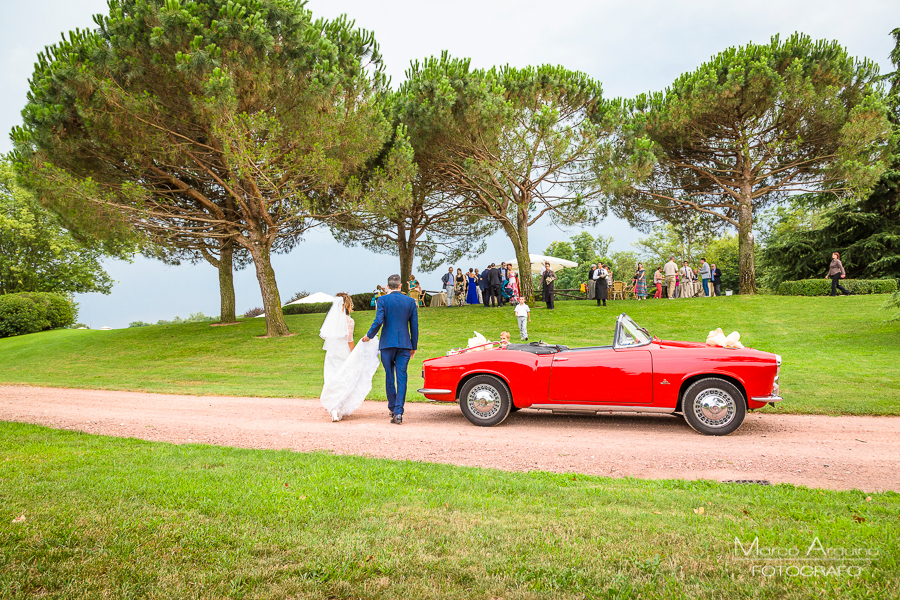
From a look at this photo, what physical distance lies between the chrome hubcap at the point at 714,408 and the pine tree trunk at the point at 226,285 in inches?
990

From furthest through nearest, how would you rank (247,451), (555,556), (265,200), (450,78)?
(450,78) < (265,200) < (247,451) < (555,556)

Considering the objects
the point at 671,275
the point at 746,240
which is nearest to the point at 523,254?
the point at 671,275

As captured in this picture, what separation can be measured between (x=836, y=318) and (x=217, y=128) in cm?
2259

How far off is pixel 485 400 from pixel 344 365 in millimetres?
2374

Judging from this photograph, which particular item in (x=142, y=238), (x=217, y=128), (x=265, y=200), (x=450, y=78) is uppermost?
(x=450, y=78)

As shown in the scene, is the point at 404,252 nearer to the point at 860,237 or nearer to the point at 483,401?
the point at 483,401

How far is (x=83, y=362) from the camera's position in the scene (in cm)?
1945

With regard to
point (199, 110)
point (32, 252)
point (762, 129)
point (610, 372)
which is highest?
point (762, 129)

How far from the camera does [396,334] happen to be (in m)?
7.83

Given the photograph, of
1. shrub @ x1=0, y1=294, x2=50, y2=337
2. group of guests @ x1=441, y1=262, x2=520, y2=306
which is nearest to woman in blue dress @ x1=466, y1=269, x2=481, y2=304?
group of guests @ x1=441, y1=262, x2=520, y2=306

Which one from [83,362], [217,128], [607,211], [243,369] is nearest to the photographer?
[243,369]

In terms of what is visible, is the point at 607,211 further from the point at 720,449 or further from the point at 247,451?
the point at 247,451

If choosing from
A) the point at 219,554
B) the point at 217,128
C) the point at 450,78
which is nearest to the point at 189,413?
the point at 219,554

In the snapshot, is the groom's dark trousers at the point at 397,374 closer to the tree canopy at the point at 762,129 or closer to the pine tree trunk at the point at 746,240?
the tree canopy at the point at 762,129
